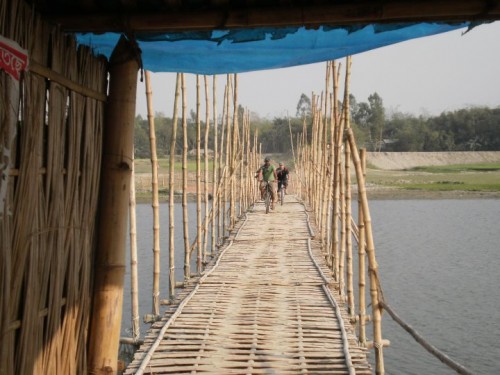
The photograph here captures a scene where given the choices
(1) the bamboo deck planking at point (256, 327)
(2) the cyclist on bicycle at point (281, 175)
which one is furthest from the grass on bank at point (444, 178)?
(1) the bamboo deck planking at point (256, 327)

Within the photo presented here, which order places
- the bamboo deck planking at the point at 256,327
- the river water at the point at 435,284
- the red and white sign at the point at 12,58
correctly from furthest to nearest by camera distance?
the river water at the point at 435,284
the bamboo deck planking at the point at 256,327
the red and white sign at the point at 12,58

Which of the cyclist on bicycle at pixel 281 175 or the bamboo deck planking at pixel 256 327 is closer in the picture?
the bamboo deck planking at pixel 256 327

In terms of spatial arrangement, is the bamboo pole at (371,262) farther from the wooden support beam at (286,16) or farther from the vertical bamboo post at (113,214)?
the vertical bamboo post at (113,214)

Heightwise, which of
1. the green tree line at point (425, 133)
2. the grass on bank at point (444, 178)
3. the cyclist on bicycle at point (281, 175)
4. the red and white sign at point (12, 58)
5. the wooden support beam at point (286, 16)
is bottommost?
the red and white sign at point (12, 58)

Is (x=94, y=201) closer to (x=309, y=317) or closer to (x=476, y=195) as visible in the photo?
(x=309, y=317)

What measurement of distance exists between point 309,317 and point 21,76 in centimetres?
292

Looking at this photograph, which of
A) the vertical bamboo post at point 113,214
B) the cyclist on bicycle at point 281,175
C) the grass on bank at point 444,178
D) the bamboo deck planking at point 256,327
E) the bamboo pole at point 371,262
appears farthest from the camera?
the grass on bank at point 444,178

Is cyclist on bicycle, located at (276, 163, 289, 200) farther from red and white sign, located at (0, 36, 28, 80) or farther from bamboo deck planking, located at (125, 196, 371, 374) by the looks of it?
red and white sign, located at (0, 36, 28, 80)

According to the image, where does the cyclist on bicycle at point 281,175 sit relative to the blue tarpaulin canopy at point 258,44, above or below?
above

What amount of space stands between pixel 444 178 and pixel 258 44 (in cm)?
3594

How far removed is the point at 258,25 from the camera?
2062 millimetres

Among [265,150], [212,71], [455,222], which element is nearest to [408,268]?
[455,222]

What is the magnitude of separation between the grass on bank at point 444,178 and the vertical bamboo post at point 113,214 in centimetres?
3196

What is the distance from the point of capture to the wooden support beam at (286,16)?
2000mm
